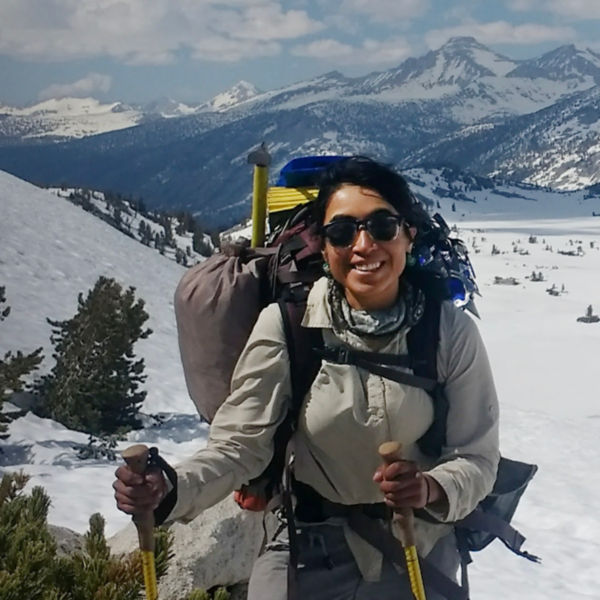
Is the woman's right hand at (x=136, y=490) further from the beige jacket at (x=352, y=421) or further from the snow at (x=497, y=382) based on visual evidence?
the snow at (x=497, y=382)

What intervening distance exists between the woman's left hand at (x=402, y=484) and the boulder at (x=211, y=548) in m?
2.29

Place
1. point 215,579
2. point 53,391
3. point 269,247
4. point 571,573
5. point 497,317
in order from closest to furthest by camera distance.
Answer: point 269,247 → point 215,579 → point 571,573 → point 53,391 → point 497,317

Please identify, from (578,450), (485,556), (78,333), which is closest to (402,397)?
(485,556)

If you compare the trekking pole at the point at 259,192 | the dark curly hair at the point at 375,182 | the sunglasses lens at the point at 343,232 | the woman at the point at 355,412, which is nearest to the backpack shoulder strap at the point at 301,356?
the woman at the point at 355,412

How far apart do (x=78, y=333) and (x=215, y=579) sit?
606cm

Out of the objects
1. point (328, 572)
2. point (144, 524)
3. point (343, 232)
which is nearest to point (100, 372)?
point (328, 572)

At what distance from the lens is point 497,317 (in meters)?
27.2

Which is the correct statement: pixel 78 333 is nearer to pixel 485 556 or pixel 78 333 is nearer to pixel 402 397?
pixel 485 556

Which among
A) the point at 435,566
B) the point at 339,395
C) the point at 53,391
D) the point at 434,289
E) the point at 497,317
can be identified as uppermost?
the point at 434,289

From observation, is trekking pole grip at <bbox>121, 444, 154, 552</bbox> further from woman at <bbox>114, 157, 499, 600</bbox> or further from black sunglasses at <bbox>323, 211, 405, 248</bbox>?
black sunglasses at <bbox>323, 211, 405, 248</bbox>

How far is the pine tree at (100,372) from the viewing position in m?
8.96

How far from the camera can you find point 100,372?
9.24 meters

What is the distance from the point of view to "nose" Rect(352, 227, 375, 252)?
2.45 m

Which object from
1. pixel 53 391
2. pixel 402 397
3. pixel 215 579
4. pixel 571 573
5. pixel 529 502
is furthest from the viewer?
pixel 53 391
